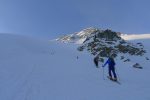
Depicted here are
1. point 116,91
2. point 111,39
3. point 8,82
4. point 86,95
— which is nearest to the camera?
point 86,95

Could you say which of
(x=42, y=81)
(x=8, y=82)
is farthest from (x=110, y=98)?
(x=8, y=82)

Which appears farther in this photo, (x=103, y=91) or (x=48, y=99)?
(x=103, y=91)

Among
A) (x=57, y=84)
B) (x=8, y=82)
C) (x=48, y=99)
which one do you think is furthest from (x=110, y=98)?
(x=8, y=82)

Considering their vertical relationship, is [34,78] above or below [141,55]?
below

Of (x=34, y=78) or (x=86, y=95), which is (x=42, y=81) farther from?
(x=86, y=95)

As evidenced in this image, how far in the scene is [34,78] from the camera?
18266 mm

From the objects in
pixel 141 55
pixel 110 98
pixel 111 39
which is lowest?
pixel 110 98

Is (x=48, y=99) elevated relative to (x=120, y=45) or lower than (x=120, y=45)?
lower

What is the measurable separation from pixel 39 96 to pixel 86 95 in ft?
8.21

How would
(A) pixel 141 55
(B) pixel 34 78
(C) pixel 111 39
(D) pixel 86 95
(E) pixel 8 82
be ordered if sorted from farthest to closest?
(C) pixel 111 39
(A) pixel 141 55
(B) pixel 34 78
(E) pixel 8 82
(D) pixel 86 95

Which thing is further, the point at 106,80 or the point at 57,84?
the point at 106,80

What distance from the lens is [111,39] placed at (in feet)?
259

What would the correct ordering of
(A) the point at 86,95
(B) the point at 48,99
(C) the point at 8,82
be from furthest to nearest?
(C) the point at 8,82, (A) the point at 86,95, (B) the point at 48,99

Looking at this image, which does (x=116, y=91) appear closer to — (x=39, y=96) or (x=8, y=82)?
(x=39, y=96)
